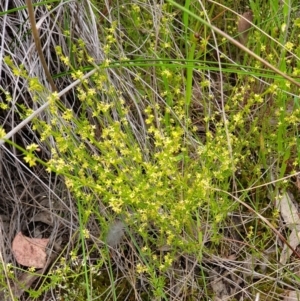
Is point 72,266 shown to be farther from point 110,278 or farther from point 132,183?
point 132,183

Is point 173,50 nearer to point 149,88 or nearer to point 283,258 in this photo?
point 149,88

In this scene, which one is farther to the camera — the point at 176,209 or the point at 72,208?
the point at 72,208

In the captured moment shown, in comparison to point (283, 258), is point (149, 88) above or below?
above

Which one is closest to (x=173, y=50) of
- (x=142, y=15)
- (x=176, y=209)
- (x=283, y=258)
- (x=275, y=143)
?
(x=142, y=15)

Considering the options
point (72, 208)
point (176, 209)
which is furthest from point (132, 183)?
point (72, 208)

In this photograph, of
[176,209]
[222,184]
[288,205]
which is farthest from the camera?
[288,205]

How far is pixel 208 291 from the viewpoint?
123 cm

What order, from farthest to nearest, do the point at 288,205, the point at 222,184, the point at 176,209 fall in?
the point at 288,205
the point at 222,184
the point at 176,209

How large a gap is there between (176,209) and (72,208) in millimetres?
313

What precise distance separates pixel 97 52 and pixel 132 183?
40 cm

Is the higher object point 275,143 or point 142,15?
point 142,15

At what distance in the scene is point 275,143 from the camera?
1.30 m

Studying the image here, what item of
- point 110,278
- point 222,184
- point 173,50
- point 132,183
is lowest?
point 110,278

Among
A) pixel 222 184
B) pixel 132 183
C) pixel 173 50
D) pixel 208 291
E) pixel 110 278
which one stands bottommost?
pixel 208 291
